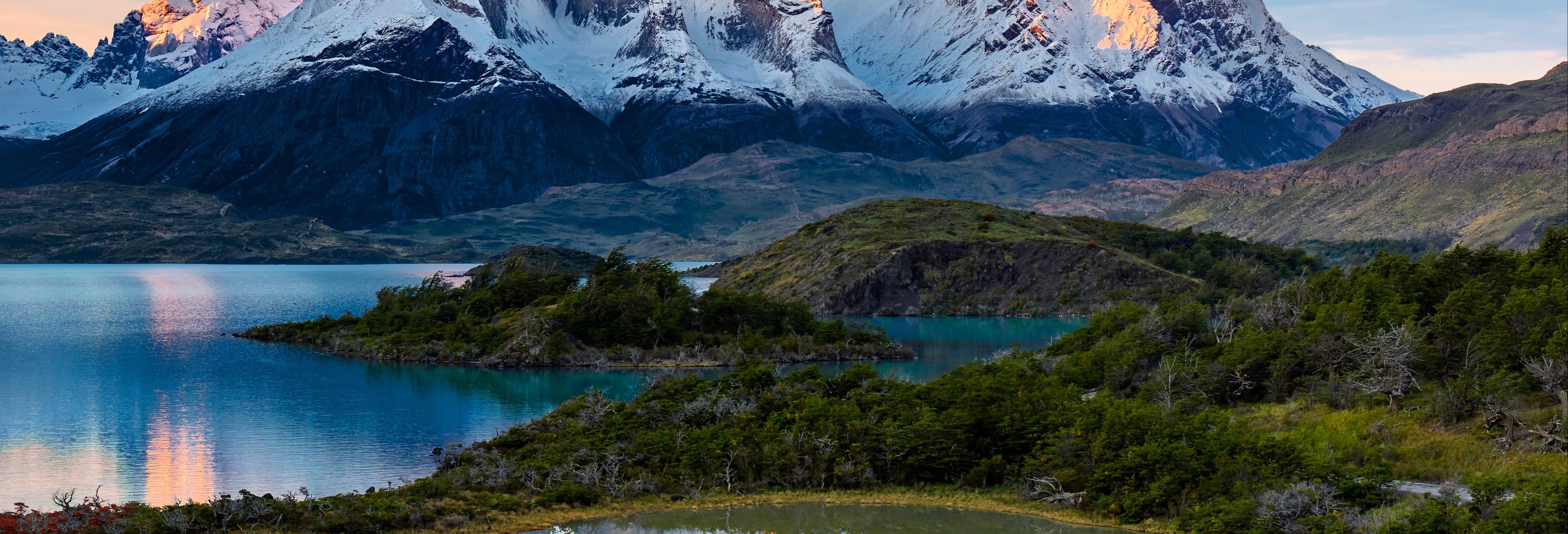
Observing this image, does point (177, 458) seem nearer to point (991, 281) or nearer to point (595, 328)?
point (595, 328)

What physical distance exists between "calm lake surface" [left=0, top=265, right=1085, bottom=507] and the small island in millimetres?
3433

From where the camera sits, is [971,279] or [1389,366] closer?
[1389,366]

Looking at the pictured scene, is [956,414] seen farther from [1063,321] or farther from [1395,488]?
[1063,321]

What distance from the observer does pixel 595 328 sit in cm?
11644

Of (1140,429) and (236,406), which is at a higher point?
(1140,429)

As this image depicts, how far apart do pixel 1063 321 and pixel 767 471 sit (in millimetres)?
122819

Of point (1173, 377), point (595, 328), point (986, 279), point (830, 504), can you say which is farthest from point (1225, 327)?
point (986, 279)

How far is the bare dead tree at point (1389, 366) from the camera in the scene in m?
60.3

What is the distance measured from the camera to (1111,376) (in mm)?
72688

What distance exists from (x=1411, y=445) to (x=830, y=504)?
970 inches

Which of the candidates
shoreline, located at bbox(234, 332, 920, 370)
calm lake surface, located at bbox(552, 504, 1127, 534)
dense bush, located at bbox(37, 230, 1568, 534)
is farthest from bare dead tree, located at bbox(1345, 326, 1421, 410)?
shoreline, located at bbox(234, 332, 920, 370)

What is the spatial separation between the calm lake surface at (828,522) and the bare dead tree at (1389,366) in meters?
19.1

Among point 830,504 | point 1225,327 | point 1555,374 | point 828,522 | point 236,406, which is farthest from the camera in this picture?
point 236,406

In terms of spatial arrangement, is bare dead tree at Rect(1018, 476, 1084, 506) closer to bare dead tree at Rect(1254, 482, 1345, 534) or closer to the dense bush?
the dense bush
